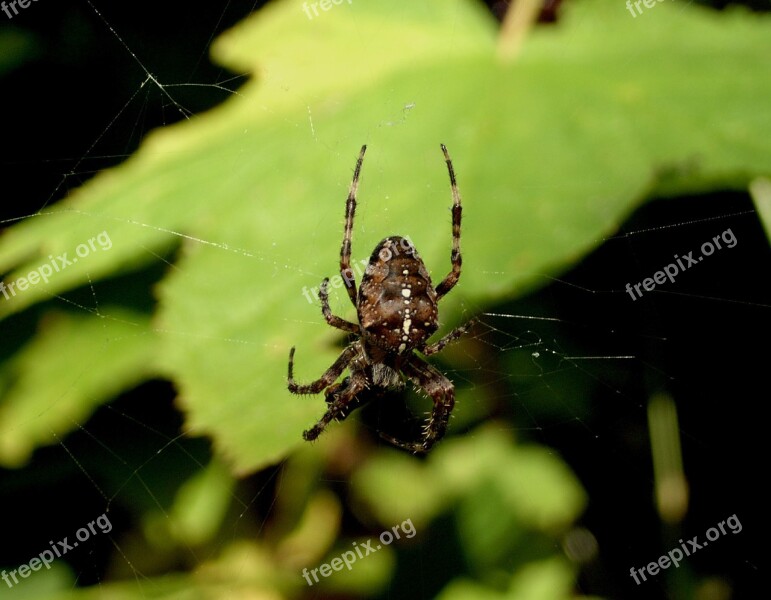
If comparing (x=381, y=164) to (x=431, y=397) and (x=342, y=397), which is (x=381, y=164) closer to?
(x=342, y=397)

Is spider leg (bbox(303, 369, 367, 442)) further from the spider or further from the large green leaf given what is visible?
the large green leaf

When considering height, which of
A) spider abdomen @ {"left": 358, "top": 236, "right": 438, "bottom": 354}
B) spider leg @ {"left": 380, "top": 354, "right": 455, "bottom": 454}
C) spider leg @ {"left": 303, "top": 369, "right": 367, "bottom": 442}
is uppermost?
spider abdomen @ {"left": 358, "top": 236, "right": 438, "bottom": 354}

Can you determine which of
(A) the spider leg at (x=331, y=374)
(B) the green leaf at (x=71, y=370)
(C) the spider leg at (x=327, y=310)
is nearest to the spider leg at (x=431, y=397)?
(A) the spider leg at (x=331, y=374)

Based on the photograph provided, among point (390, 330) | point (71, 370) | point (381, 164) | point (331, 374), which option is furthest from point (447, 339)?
point (71, 370)

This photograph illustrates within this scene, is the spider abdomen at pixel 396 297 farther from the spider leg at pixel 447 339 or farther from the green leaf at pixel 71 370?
the green leaf at pixel 71 370

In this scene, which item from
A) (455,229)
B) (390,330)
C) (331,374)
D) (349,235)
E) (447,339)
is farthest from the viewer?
(331,374)

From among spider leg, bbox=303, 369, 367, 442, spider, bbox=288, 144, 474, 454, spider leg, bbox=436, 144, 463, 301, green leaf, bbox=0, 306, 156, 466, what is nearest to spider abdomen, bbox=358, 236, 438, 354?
spider, bbox=288, 144, 474, 454

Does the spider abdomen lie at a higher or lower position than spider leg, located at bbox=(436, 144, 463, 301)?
lower
